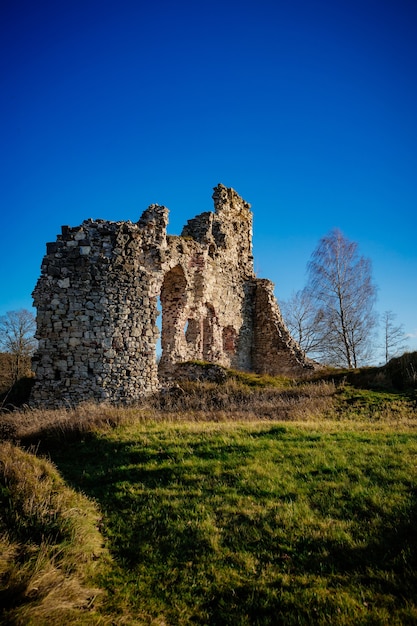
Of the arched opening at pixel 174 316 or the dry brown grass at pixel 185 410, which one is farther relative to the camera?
the arched opening at pixel 174 316

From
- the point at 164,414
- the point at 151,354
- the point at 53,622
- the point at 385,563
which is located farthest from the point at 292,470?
the point at 151,354

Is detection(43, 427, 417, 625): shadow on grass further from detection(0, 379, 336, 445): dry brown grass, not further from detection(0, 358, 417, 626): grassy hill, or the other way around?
detection(0, 379, 336, 445): dry brown grass

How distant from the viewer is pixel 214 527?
509cm

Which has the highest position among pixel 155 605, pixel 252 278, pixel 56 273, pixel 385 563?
pixel 252 278

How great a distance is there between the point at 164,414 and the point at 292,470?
5522mm

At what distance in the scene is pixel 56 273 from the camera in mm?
12984

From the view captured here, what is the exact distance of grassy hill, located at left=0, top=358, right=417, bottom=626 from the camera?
12.3 ft

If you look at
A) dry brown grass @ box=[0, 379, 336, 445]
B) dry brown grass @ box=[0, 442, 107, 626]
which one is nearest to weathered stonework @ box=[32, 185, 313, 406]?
dry brown grass @ box=[0, 379, 336, 445]

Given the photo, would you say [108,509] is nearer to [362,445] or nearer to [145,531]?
[145,531]

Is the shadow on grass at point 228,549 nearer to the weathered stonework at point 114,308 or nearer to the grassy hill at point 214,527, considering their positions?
the grassy hill at point 214,527

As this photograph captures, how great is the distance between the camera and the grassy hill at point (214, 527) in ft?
12.3

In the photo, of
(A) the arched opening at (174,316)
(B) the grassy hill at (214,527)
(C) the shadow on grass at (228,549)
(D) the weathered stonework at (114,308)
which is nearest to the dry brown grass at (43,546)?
(B) the grassy hill at (214,527)

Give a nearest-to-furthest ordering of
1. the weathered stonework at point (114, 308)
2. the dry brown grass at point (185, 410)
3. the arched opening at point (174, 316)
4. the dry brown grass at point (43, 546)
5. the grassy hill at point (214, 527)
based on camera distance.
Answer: the dry brown grass at point (43, 546), the grassy hill at point (214, 527), the dry brown grass at point (185, 410), the weathered stonework at point (114, 308), the arched opening at point (174, 316)

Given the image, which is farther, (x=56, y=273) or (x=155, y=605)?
(x=56, y=273)
